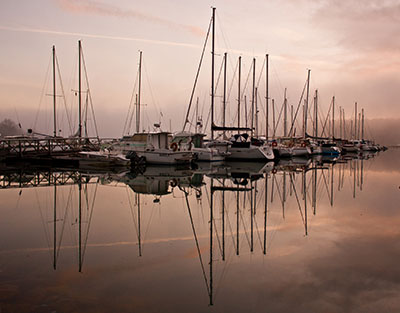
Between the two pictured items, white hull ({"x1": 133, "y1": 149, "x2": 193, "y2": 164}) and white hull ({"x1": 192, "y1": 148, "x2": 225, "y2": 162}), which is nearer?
white hull ({"x1": 133, "y1": 149, "x2": 193, "y2": 164})

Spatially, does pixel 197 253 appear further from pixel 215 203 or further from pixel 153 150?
pixel 153 150

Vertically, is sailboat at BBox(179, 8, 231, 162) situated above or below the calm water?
above

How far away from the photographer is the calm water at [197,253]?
612cm

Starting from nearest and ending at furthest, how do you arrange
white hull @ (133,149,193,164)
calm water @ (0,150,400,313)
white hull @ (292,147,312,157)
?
calm water @ (0,150,400,313), white hull @ (133,149,193,164), white hull @ (292,147,312,157)

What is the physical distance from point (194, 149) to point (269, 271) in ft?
103

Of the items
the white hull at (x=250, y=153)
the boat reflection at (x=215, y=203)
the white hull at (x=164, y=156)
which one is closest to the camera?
the boat reflection at (x=215, y=203)

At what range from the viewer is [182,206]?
587 inches

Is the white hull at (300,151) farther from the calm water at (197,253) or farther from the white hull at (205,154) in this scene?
the calm water at (197,253)

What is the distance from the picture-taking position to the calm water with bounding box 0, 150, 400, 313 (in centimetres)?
612

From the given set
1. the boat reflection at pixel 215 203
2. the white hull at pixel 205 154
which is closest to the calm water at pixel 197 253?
the boat reflection at pixel 215 203

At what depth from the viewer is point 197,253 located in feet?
28.8

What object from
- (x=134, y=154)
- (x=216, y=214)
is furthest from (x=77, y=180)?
(x=216, y=214)

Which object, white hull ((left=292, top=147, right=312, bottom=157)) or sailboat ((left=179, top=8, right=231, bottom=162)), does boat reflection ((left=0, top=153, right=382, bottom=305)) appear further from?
white hull ((left=292, top=147, right=312, bottom=157))

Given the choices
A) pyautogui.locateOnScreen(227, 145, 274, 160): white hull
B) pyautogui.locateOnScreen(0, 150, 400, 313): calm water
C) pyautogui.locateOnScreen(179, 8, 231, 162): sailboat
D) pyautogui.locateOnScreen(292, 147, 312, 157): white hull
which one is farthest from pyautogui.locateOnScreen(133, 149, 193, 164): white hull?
pyautogui.locateOnScreen(292, 147, 312, 157): white hull
